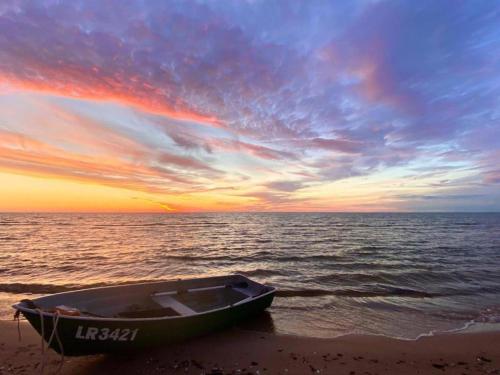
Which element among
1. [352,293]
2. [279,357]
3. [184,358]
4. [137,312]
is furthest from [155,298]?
[352,293]

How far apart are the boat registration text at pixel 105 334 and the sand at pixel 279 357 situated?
1.98 feet

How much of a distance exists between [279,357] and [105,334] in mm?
4000

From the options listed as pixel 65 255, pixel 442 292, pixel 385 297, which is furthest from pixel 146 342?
pixel 65 255

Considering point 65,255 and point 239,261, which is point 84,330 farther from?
point 65,255

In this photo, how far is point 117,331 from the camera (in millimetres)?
6859

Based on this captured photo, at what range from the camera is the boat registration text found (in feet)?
21.4

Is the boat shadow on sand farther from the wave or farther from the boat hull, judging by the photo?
the wave

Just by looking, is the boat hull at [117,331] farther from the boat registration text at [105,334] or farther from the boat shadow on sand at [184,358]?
the boat shadow on sand at [184,358]

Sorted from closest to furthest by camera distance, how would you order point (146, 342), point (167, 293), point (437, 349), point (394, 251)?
point (146, 342) → point (437, 349) → point (167, 293) → point (394, 251)

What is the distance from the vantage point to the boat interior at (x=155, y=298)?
8.38 metres

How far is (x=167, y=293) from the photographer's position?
1047 centimetres

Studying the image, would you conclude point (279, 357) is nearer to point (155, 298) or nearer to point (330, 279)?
point (155, 298)

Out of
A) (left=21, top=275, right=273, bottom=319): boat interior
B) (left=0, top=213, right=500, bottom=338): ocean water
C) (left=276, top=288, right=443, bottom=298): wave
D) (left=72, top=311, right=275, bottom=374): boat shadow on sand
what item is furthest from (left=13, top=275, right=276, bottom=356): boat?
(left=276, top=288, right=443, bottom=298): wave

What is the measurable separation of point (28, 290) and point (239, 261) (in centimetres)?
1345
